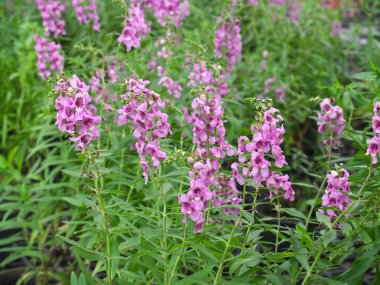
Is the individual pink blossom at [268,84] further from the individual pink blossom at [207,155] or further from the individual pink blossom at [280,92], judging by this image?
the individual pink blossom at [207,155]

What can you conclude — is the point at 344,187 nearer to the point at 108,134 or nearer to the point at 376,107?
the point at 376,107

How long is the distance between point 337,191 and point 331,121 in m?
0.44

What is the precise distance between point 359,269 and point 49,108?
213 cm

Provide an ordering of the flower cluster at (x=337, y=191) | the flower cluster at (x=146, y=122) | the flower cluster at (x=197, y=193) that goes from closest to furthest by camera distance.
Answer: the flower cluster at (x=197, y=193) → the flower cluster at (x=146, y=122) → the flower cluster at (x=337, y=191)

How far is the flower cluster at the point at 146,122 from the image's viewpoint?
2246 mm

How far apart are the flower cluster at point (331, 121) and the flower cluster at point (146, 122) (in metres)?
0.72

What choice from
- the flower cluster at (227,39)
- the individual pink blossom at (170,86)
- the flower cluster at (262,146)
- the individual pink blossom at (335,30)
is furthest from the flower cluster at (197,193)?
the individual pink blossom at (335,30)

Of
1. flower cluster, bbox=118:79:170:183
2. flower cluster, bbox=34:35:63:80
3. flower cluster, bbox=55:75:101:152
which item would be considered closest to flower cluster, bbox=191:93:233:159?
flower cluster, bbox=118:79:170:183

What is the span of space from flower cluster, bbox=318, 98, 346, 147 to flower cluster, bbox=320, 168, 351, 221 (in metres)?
0.36

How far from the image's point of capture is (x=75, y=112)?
2.18 metres

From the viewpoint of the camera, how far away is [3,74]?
5.27 metres

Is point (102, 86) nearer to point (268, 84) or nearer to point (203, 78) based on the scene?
point (203, 78)

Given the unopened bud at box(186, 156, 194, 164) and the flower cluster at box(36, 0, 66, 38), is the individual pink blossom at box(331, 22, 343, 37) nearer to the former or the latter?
the flower cluster at box(36, 0, 66, 38)

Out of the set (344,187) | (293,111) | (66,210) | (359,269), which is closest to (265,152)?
(344,187)
